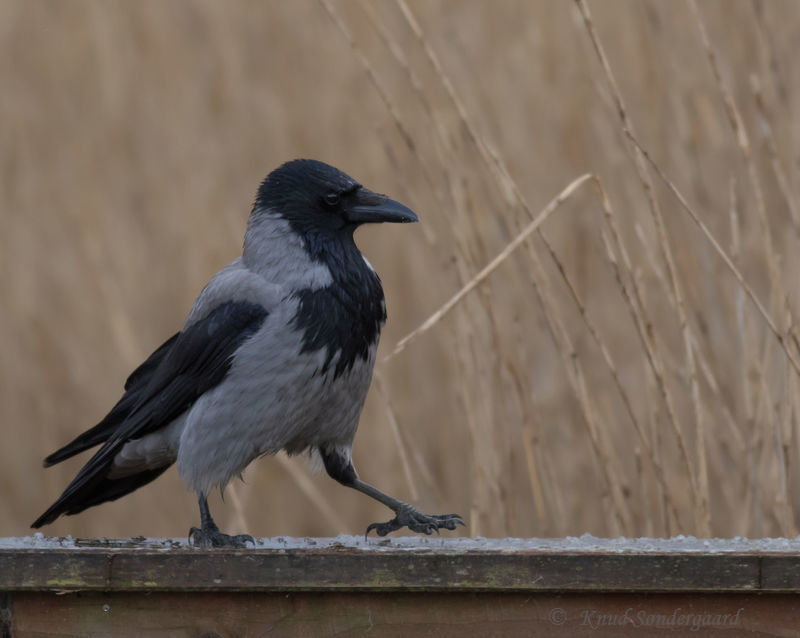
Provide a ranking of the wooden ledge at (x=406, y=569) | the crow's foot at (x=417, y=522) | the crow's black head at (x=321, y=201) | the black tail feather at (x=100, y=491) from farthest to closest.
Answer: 1. the black tail feather at (x=100, y=491)
2. the crow's foot at (x=417, y=522)
3. the crow's black head at (x=321, y=201)
4. the wooden ledge at (x=406, y=569)

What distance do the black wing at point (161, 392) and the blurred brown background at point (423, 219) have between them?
49 centimetres

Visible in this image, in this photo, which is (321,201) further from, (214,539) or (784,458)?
(784,458)

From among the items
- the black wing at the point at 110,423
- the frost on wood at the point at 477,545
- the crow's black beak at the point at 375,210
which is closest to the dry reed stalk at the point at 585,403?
the crow's black beak at the point at 375,210

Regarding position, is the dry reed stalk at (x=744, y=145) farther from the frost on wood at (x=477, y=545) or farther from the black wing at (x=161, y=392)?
the black wing at (x=161, y=392)

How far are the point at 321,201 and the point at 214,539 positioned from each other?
2.35ft

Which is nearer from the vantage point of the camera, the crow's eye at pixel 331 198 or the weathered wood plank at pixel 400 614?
the weathered wood plank at pixel 400 614

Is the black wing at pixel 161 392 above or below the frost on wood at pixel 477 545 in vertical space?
above

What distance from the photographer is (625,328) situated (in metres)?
4.36

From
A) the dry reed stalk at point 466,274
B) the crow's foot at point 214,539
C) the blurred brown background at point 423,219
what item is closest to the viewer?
the crow's foot at point 214,539

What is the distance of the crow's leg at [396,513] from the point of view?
254cm

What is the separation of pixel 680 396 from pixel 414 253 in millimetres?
1111

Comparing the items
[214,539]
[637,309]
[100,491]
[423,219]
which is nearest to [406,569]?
[214,539]

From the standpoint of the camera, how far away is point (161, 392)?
2.53 metres

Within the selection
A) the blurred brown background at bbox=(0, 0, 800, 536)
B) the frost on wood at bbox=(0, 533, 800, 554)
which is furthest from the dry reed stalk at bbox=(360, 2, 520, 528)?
the frost on wood at bbox=(0, 533, 800, 554)
